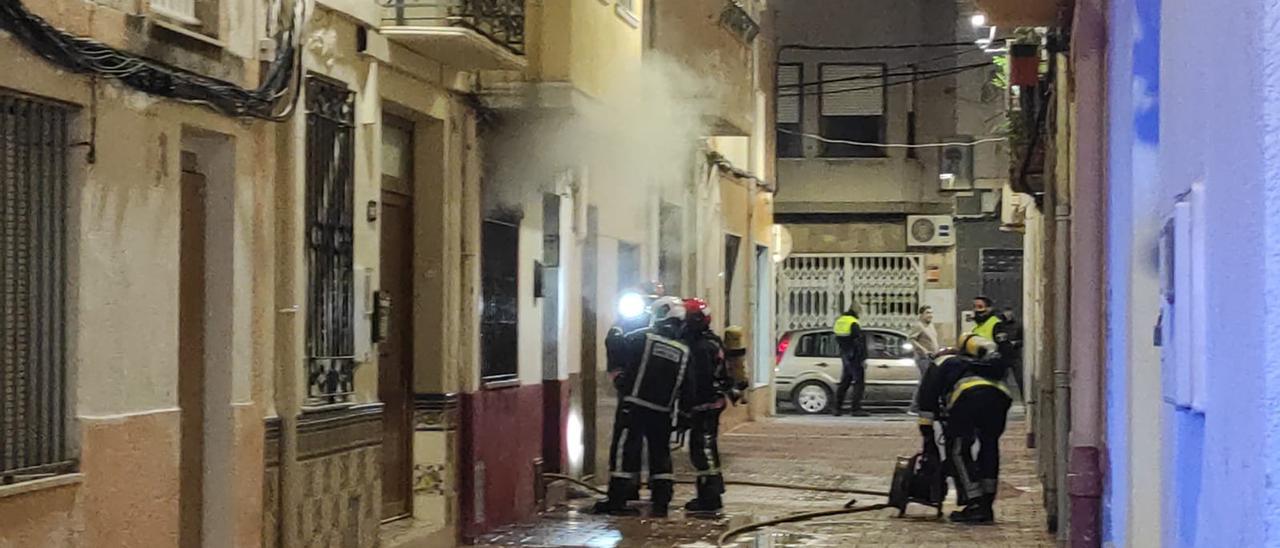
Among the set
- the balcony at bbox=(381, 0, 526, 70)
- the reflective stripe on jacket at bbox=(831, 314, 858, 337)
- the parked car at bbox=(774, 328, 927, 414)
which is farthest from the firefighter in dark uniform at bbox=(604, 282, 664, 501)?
the parked car at bbox=(774, 328, 927, 414)

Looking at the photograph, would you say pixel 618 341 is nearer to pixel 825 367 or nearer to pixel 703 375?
pixel 703 375

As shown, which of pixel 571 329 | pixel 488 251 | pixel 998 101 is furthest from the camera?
pixel 998 101

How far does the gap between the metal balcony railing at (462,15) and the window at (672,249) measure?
9051 millimetres

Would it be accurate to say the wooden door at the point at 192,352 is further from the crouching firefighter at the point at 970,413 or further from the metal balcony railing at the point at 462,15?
the crouching firefighter at the point at 970,413

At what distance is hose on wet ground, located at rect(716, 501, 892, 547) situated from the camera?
1433 cm

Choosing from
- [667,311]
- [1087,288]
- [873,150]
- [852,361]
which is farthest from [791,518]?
[873,150]

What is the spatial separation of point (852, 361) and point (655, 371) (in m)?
16.8

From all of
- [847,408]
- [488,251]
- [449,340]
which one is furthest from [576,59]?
[847,408]

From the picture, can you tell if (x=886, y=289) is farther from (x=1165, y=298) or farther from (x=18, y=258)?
(x=1165, y=298)

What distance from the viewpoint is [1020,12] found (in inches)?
467

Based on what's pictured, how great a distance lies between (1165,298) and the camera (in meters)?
3.72

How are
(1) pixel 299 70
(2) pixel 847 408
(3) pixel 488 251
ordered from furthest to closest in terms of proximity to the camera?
(2) pixel 847 408 → (3) pixel 488 251 → (1) pixel 299 70

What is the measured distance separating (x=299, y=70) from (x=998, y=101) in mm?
29610

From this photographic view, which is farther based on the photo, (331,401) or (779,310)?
(779,310)
